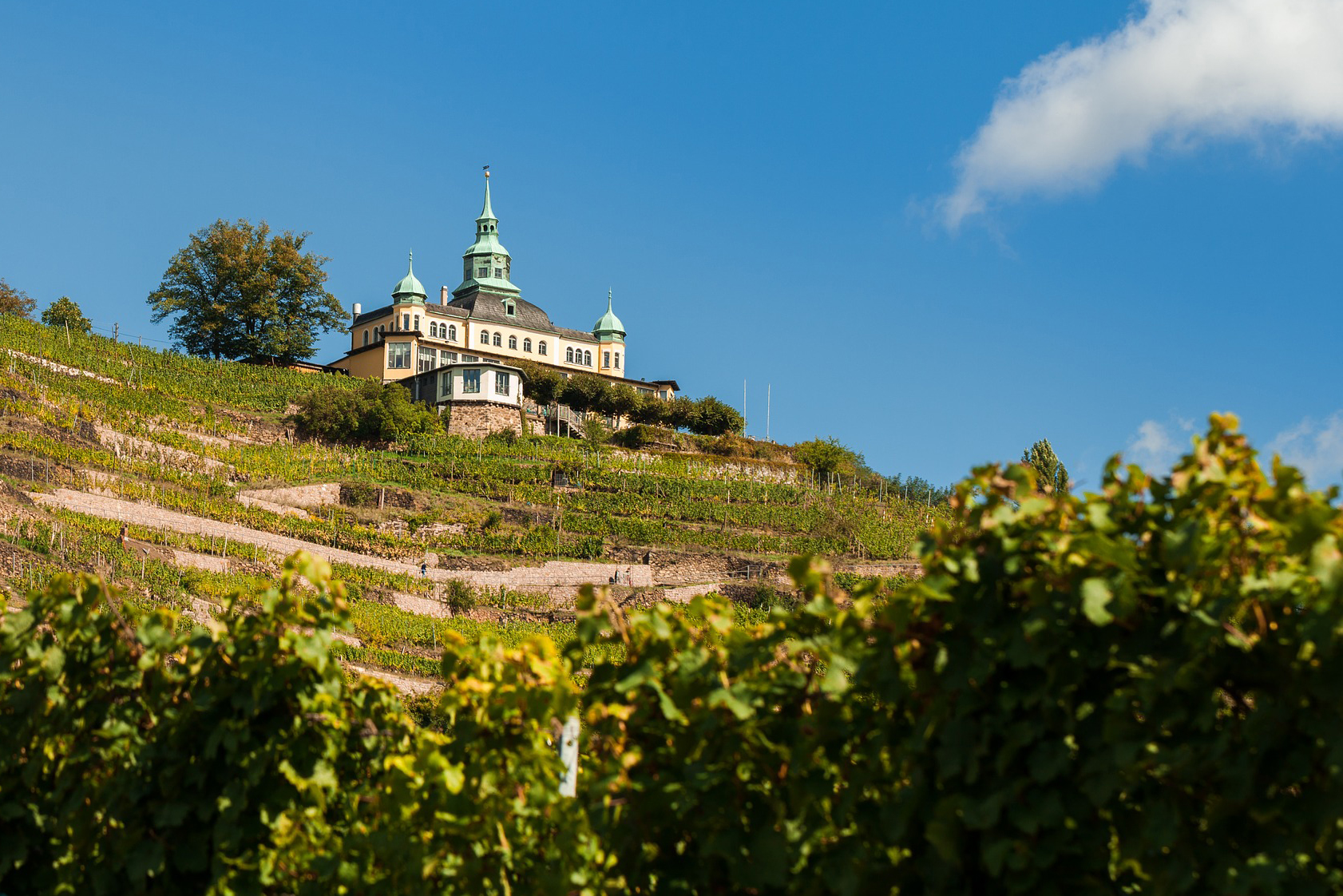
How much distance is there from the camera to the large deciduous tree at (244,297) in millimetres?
49844

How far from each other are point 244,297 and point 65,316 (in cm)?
674

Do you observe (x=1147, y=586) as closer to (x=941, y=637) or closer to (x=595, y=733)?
(x=941, y=637)

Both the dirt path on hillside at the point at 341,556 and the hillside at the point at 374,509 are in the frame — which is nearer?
the hillside at the point at 374,509

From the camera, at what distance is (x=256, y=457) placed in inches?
1462

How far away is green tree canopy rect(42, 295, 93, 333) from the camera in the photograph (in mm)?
47531

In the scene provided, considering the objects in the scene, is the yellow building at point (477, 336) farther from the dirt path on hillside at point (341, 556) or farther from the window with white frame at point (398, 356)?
the dirt path on hillside at point (341, 556)

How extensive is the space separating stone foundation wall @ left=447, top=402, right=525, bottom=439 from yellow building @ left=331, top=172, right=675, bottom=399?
4.51 meters

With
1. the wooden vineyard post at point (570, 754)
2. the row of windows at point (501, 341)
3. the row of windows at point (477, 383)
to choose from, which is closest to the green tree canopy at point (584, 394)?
the row of windows at point (477, 383)

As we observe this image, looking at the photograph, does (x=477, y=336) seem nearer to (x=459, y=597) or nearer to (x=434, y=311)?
(x=434, y=311)

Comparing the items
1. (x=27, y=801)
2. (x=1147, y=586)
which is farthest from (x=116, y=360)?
(x=1147, y=586)

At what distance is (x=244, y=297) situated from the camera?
50.0 meters

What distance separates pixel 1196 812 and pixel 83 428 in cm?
3669

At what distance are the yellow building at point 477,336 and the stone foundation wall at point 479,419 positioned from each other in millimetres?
4508

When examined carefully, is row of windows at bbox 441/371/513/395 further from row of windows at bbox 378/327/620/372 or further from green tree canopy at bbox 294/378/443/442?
row of windows at bbox 378/327/620/372
